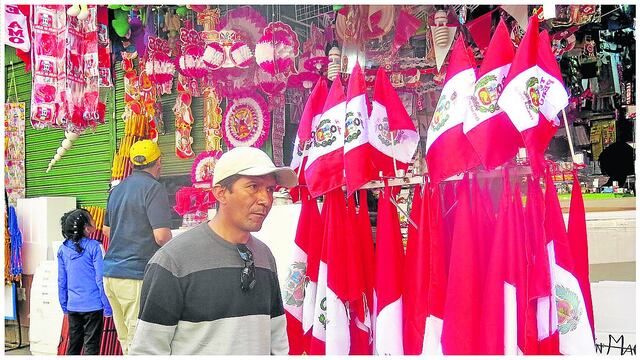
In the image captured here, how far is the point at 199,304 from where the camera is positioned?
6.06 feet

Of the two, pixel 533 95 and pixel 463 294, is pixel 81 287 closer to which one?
pixel 463 294

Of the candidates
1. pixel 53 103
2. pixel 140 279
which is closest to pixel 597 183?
pixel 140 279

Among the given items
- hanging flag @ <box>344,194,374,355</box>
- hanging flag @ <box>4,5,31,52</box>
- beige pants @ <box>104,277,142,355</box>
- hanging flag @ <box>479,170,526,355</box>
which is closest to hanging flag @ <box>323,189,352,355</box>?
hanging flag @ <box>344,194,374,355</box>

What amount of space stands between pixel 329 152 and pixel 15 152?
5488mm

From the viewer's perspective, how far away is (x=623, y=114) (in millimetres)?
3266

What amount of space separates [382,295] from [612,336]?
43.1 inches

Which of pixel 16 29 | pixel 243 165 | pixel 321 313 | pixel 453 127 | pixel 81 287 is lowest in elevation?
pixel 81 287

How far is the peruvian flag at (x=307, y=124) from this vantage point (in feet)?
8.09

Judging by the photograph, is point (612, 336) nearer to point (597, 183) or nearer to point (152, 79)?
point (597, 183)

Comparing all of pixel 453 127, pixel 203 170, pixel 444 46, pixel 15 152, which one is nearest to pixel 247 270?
pixel 453 127

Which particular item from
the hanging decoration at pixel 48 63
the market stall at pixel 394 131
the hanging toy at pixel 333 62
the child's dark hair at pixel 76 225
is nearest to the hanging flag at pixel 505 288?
the market stall at pixel 394 131

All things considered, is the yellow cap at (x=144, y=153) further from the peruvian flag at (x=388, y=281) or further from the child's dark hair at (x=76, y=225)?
the peruvian flag at (x=388, y=281)

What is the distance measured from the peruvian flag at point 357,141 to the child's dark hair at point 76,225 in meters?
2.89

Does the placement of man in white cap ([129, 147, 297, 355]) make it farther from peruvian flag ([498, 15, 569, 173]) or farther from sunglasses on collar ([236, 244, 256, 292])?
peruvian flag ([498, 15, 569, 173])
